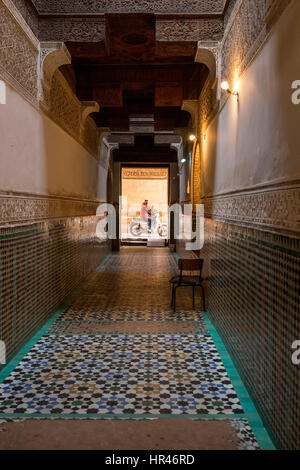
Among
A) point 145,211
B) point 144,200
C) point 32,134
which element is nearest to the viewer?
point 32,134

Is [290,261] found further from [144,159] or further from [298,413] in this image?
[144,159]

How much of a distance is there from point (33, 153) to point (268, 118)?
204cm

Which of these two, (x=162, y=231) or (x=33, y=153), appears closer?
(x=33, y=153)

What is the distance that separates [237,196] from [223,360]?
45.0 inches

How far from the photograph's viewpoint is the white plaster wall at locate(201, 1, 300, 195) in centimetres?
180

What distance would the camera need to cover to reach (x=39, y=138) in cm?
372

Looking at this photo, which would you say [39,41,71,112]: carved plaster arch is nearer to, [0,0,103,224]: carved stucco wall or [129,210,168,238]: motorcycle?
[0,0,103,224]: carved stucco wall

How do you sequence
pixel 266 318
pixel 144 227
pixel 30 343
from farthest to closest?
pixel 144 227 < pixel 30 343 < pixel 266 318

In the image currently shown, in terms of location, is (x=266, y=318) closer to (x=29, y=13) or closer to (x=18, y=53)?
(x=18, y=53)

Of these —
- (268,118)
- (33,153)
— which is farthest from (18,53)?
(268,118)

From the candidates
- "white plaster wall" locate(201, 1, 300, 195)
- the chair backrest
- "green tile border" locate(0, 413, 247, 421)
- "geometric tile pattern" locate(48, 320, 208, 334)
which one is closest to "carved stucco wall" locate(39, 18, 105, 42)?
"white plaster wall" locate(201, 1, 300, 195)

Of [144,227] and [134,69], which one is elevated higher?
[134,69]

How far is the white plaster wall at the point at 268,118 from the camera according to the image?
1.80 metres

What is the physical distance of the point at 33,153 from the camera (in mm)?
3543
